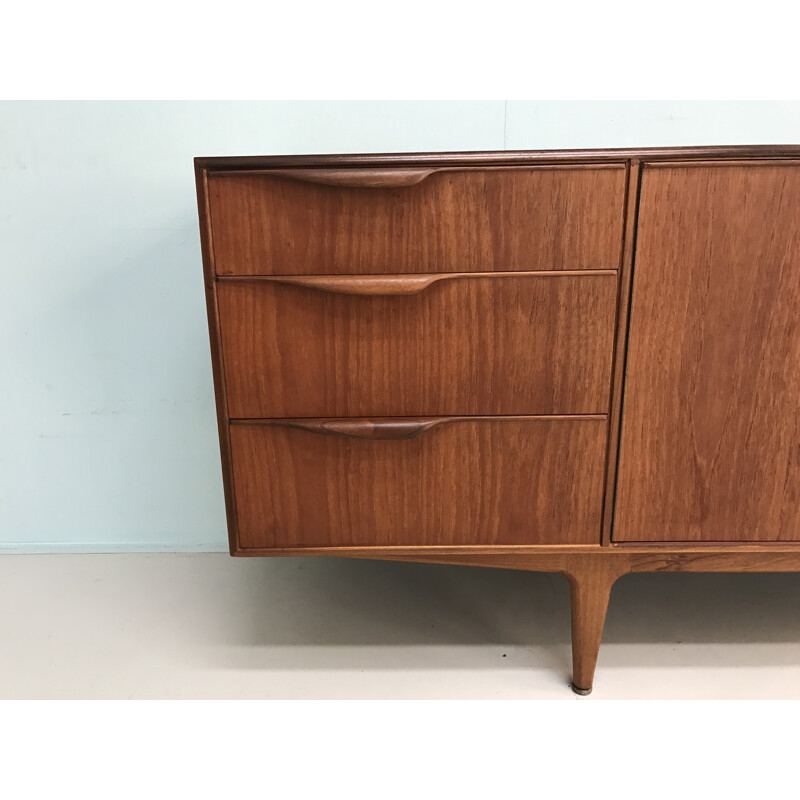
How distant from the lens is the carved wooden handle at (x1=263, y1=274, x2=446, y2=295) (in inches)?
38.9

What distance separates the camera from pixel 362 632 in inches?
53.0

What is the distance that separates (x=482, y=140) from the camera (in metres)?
1.45

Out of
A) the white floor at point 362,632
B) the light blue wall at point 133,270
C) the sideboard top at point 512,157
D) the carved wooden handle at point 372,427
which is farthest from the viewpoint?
the light blue wall at point 133,270

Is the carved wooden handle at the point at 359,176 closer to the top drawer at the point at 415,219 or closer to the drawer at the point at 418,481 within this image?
the top drawer at the point at 415,219

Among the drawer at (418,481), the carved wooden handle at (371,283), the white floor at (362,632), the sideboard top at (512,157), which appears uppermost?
the sideboard top at (512,157)

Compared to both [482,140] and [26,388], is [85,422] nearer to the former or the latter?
[26,388]

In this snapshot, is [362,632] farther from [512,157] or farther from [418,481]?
[512,157]

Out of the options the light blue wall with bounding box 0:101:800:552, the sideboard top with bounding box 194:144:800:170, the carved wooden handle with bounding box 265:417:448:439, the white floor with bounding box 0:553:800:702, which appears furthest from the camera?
the light blue wall with bounding box 0:101:800:552

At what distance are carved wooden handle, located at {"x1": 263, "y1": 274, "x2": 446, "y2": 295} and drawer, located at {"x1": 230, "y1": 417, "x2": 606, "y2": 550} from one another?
0.67 ft

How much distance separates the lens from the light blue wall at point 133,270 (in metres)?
1.44

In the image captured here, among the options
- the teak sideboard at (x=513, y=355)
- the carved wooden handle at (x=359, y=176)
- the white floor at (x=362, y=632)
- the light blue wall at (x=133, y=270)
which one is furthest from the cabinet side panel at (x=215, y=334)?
the light blue wall at (x=133, y=270)

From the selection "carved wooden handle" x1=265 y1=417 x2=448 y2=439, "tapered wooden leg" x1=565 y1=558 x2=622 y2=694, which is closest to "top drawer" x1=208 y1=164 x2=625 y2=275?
"carved wooden handle" x1=265 y1=417 x2=448 y2=439

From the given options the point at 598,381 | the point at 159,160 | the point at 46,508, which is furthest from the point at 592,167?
the point at 46,508

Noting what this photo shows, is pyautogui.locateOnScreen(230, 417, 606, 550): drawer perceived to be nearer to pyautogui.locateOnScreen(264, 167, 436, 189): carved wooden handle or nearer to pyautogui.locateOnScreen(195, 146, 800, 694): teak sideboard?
pyautogui.locateOnScreen(195, 146, 800, 694): teak sideboard
